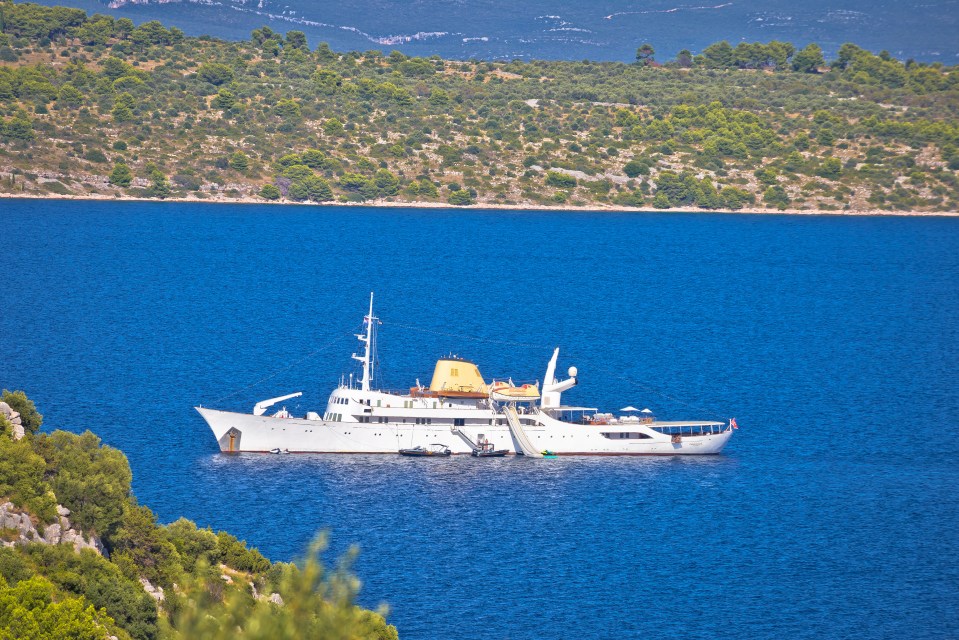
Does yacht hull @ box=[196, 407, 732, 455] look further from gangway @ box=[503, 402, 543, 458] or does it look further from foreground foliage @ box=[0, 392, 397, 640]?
foreground foliage @ box=[0, 392, 397, 640]

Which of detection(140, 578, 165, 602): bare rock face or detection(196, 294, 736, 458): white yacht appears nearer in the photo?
detection(140, 578, 165, 602): bare rock face

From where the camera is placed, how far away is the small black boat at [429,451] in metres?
80.2

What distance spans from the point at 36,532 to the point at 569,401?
5167 cm

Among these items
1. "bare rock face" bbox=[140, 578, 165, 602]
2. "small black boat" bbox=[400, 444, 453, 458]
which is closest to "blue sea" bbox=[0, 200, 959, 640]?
"small black boat" bbox=[400, 444, 453, 458]

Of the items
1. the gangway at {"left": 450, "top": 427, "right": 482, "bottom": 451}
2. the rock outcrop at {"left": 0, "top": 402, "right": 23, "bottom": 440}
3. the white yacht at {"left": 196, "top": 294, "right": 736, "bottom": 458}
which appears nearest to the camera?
the rock outcrop at {"left": 0, "top": 402, "right": 23, "bottom": 440}

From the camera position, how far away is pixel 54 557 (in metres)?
44.6

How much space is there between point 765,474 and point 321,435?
2327 cm

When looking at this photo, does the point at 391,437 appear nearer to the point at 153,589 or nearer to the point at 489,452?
the point at 489,452

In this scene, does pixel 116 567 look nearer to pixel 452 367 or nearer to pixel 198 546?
pixel 198 546

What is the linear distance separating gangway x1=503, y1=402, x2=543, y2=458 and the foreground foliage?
76.1ft

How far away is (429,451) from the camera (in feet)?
263

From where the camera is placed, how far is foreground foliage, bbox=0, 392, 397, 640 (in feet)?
126

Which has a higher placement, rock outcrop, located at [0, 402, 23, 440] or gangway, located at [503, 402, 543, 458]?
gangway, located at [503, 402, 543, 458]

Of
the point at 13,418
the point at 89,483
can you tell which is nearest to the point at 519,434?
the point at 13,418
